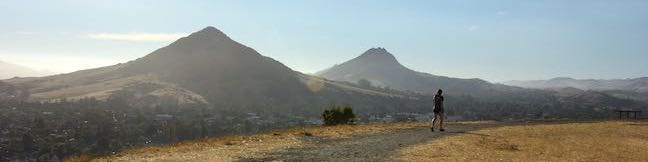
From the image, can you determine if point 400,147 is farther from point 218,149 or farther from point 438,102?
point 438,102

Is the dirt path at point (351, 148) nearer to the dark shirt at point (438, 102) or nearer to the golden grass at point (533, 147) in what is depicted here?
the golden grass at point (533, 147)

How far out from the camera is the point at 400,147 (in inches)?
983

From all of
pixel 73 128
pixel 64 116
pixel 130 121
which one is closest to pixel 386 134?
pixel 73 128

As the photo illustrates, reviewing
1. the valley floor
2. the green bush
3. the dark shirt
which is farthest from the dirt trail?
the green bush

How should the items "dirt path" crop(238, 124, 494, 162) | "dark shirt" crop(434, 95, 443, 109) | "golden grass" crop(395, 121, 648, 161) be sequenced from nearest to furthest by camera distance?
1. "dirt path" crop(238, 124, 494, 162)
2. "golden grass" crop(395, 121, 648, 161)
3. "dark shirt" crop(434, 95, 443, 109)

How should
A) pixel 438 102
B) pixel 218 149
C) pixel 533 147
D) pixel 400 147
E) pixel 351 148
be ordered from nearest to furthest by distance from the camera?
pixel 218 149 < pixel 351 148 < pixel 400 147 < pixel 533 147 < pixel 438 102

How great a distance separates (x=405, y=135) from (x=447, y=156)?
364 inches

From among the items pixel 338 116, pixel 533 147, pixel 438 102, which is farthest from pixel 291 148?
pixel 338 116

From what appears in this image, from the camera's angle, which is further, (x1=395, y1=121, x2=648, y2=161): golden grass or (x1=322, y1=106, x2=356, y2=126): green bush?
(x1=322, y1=106, x2=356, y2=126): green bush

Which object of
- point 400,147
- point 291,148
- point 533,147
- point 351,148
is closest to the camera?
point 291,148

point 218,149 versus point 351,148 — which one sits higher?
point 351,148

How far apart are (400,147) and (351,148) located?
2.31 m

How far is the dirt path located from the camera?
2089 cm

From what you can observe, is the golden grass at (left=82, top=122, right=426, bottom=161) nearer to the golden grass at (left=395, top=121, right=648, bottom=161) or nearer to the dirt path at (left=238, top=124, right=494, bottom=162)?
the dirt path at (left=238, top=124, right=494, bottom=162)
